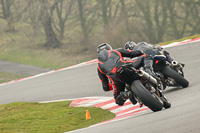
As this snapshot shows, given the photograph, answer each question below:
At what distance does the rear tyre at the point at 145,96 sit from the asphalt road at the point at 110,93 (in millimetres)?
135

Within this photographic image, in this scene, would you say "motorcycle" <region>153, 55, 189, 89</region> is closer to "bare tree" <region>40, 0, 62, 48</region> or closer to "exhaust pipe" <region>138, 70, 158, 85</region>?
"exhaust pipe" <region>138, 70, 158, 85</region>

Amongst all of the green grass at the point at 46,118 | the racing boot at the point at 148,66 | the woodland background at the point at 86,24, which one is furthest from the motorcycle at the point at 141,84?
the woodland background at the point at 86,24

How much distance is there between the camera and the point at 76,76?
15.3 m

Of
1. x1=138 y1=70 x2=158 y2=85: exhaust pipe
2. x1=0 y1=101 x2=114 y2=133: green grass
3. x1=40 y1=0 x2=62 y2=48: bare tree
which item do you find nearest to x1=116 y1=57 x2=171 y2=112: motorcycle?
x1=138 y1=70 x2=158 y2=85: exhaust pipe

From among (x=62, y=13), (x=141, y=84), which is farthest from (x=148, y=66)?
(x=62, y=13)

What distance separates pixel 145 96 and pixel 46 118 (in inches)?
122

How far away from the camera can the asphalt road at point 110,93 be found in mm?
5530

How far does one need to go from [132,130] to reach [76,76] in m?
9.81

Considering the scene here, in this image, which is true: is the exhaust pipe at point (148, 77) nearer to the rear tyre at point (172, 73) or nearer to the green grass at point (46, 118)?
the green grass at point (46, 118)

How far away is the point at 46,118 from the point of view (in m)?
8.97

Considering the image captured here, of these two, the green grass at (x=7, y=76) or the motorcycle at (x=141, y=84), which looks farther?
the green grass at (x=7, y=76)

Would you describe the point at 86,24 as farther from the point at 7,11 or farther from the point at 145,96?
the point at 145,96

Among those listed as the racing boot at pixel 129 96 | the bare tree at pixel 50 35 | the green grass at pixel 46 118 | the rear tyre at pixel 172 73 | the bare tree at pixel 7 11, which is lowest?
the bare tree at pixel 50 35


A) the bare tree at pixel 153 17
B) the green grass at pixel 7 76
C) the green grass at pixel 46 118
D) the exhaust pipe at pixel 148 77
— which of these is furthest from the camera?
the bare tree at pixel 153 17
